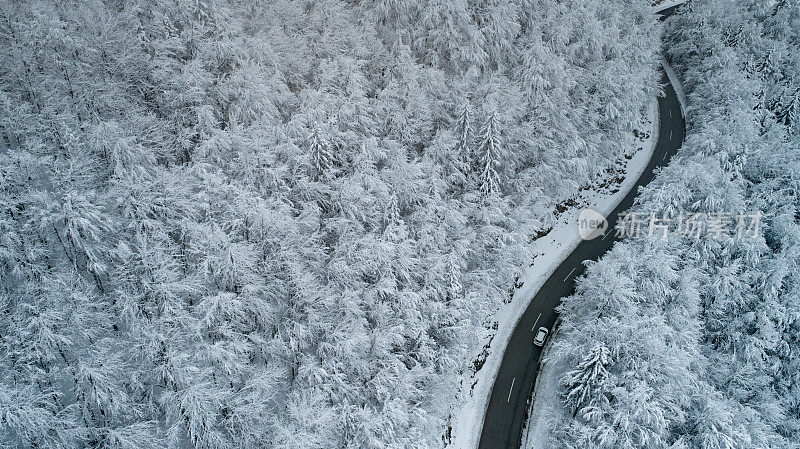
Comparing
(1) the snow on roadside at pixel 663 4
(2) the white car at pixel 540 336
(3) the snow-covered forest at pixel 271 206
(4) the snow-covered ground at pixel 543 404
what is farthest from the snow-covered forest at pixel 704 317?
(1) the snow on roadside at pixel 663 4

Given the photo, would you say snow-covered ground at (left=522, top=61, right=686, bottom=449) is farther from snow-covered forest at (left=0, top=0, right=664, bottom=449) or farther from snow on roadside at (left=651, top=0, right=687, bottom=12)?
snow on roadside at (left=651, top=0, right=687, bottom=12)

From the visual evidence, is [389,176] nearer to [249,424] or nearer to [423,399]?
[423,399]

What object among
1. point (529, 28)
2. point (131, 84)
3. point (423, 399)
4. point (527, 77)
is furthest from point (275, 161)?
point (529, 28)

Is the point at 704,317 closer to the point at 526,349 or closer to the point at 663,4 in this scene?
the point at 526,349

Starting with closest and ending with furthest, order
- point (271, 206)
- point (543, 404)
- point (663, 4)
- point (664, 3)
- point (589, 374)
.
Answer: point (271, 206), point (589, 374), point (543, 404), point (663, 4), point (664, 3)

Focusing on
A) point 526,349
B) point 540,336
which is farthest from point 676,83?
point 526,349

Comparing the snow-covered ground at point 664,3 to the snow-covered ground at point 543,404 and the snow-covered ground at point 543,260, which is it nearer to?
the snow-covered ground at point 543,260
